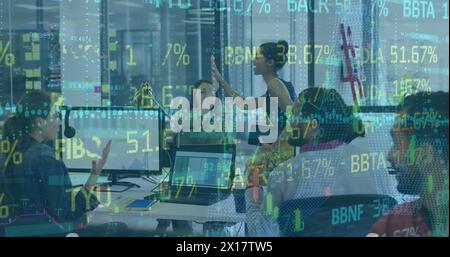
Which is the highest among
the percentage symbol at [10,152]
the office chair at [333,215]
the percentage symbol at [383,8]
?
the percentage symbol at [383,8]

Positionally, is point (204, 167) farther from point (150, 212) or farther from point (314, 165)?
point (314, 165)

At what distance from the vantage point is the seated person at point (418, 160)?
288 cm

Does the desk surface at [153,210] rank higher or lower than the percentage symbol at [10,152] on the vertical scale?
lower

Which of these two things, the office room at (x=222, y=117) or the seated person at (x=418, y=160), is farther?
the seated person at (x=418, y=160)

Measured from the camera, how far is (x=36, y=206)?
2785 mm

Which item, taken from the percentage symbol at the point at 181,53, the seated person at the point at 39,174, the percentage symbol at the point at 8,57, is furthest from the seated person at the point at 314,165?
the percentage symbol at the point at 8,57

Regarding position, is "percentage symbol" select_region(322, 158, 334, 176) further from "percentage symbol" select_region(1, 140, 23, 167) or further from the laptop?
"percentage symbol" select_region(1, 140, 23, 167)

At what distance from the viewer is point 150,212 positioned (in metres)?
2.80

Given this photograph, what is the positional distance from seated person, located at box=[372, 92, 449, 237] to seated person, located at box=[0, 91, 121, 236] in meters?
1.21

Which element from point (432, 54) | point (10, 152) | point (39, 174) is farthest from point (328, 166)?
point (10, 152)

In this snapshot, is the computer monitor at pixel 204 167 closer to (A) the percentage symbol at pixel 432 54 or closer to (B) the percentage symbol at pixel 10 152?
(B) the percentage symbol at pixel 10 152

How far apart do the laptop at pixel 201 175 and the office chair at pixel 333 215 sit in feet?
0.90

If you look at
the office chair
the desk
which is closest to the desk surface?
the desk

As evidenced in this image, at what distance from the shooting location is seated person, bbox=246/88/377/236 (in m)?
2.83
